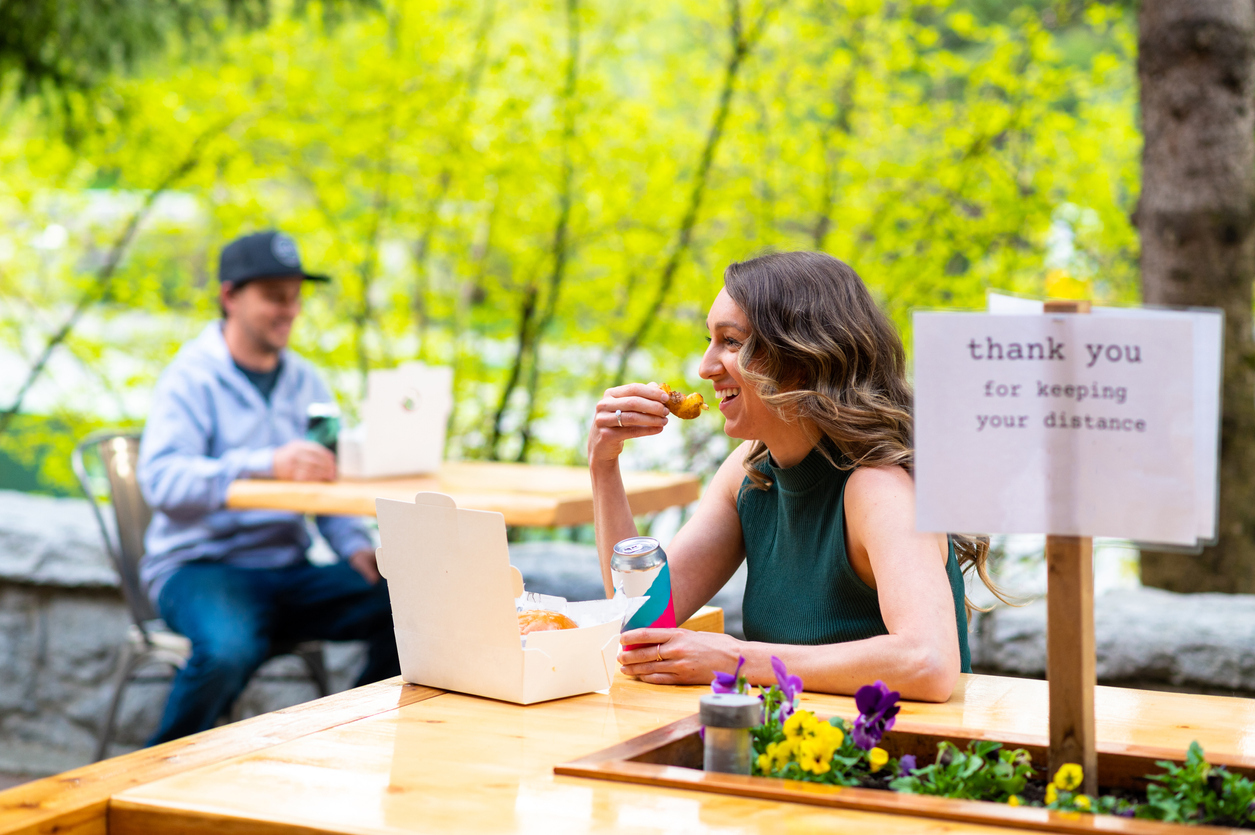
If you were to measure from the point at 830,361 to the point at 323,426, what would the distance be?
6.20 feet

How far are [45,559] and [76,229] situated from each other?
1.86 metres

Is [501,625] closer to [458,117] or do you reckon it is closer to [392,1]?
[458,117]

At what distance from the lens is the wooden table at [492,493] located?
2760mm

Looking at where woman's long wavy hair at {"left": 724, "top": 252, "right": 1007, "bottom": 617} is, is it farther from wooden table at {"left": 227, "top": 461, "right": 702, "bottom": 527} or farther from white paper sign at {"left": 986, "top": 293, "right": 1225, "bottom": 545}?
wooden table at {"left": 227, "top": 461, "right": 702, "bottom": 527}

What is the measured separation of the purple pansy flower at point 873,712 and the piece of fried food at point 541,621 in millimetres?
418

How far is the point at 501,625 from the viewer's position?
4.37ft

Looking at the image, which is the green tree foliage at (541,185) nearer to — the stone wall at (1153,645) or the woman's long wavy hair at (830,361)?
the stone wall at (1153,645)

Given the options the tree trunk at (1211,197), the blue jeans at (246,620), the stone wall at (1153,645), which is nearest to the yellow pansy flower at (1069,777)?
the stone wall at (1153,645)

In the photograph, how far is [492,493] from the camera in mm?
2949

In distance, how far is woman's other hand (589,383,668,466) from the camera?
1843 mm

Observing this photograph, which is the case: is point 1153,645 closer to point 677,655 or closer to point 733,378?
point 733,378

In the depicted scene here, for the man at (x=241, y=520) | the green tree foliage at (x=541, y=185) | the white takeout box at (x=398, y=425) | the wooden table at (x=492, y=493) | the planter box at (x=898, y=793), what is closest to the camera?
the planter box at (x=898, y=793)

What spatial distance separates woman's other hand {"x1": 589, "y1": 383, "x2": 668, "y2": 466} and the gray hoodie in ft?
5.02

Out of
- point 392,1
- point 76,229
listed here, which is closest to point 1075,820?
point 392,1
